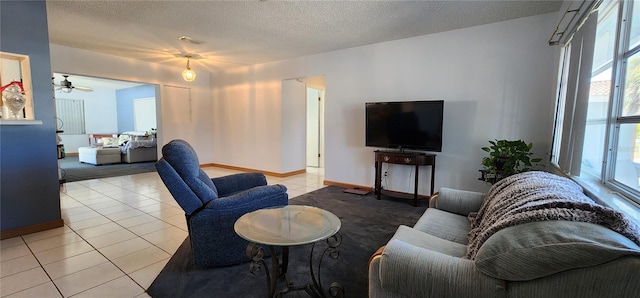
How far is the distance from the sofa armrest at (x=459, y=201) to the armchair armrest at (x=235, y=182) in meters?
1.84

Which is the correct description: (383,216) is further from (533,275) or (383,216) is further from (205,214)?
(533,275)

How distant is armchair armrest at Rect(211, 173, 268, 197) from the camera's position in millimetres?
2789

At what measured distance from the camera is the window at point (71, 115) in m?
9.22

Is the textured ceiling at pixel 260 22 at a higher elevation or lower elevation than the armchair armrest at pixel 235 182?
higher

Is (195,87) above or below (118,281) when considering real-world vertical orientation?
above

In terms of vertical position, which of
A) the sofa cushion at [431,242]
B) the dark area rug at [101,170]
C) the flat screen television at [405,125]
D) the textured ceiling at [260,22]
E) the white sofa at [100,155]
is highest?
the textured ceiling at [260,22]

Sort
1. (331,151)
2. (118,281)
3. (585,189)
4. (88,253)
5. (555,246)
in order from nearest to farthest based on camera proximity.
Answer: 1. (555,246)
2. (585,189)
3. (118,281)
4. (88,253)
5. (331,151)

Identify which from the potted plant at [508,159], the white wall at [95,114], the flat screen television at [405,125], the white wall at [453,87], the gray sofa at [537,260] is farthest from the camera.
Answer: the white wall at [95,114]

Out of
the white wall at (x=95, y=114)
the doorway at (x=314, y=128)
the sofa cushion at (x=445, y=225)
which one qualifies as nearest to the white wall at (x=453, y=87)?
the doorway at (x=314, y=128)

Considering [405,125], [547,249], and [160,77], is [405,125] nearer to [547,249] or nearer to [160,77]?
[547,249]

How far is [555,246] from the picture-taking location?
920 millimetres

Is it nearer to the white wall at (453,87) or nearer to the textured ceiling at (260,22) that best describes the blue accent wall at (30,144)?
the textured ceiling at (260,22)

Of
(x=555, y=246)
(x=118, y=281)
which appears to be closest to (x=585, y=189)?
(x=555, y=246)

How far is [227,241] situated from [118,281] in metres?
0.78
